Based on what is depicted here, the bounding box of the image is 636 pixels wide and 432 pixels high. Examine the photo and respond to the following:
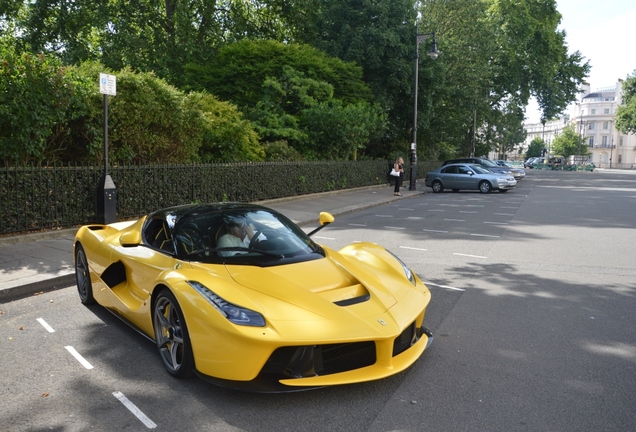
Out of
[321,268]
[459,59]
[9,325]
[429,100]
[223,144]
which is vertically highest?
[459,59]

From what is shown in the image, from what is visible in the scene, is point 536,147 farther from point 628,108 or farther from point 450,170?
point 450,170

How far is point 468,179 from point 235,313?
23.4 m

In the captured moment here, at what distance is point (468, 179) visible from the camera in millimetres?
25156

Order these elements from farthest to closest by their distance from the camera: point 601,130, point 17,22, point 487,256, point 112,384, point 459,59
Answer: point 601,130 < point 459,59 < point 17,22 < point 487,256 < point 112,384

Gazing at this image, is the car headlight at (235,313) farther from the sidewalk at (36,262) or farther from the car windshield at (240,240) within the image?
the sidewalk at (36,262)

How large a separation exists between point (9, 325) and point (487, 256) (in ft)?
22.5

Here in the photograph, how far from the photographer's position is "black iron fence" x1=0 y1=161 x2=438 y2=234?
914 cm

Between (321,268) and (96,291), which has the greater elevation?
(321,268)

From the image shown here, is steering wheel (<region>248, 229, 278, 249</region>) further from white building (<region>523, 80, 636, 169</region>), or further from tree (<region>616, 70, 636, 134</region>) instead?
white building (<region>523, 80, 636, 169</region>)

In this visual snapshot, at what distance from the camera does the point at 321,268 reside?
4141 millimetres

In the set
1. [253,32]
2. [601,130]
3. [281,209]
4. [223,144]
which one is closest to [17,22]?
[253,32]

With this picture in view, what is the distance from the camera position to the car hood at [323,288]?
3426 millimetres

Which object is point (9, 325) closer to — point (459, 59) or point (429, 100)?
point (429, 100)

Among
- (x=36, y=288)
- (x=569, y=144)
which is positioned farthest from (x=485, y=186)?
(x=569, y=144)
